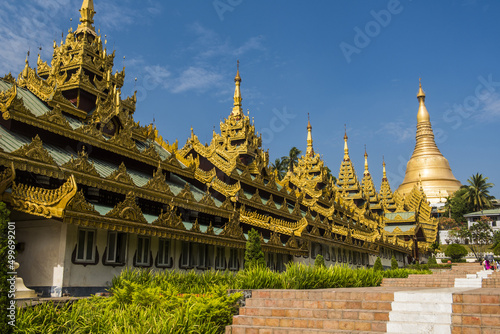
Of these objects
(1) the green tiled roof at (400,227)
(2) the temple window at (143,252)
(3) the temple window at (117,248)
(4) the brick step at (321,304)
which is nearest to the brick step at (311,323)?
(4) the brick step at (321,304)

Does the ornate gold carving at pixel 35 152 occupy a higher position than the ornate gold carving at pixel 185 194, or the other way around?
the ornate gold carving at pixel 35 152

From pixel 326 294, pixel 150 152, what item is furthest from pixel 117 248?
pixel 326 294

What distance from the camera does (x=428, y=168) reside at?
127000 millimetres

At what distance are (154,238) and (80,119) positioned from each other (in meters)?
6.98

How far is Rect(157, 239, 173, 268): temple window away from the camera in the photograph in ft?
75.3

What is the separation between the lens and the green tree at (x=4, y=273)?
33.9 ft

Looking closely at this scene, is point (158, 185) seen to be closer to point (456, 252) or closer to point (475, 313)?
point (475, 313)

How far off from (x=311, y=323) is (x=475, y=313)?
3555 mm

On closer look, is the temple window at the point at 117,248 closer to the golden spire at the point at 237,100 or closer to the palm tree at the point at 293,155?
the golden spire at the point at 237,100

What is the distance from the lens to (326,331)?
1112 cm

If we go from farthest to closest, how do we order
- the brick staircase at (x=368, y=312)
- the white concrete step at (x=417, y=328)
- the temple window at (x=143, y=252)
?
the temple window at (x=143, y=252) → the brick staircase at (x=368, y=312) → the white concrete step at (x=417, y=328)

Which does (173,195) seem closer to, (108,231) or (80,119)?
(108,231)

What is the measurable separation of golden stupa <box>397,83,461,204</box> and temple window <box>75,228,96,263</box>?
114335mm

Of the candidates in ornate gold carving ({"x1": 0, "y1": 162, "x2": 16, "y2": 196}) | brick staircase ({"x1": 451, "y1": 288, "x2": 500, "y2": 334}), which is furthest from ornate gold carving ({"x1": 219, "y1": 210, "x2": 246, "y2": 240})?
brick staircase ({"x1": 451, "y1": 288, "x2": 500, "y2": 334})
